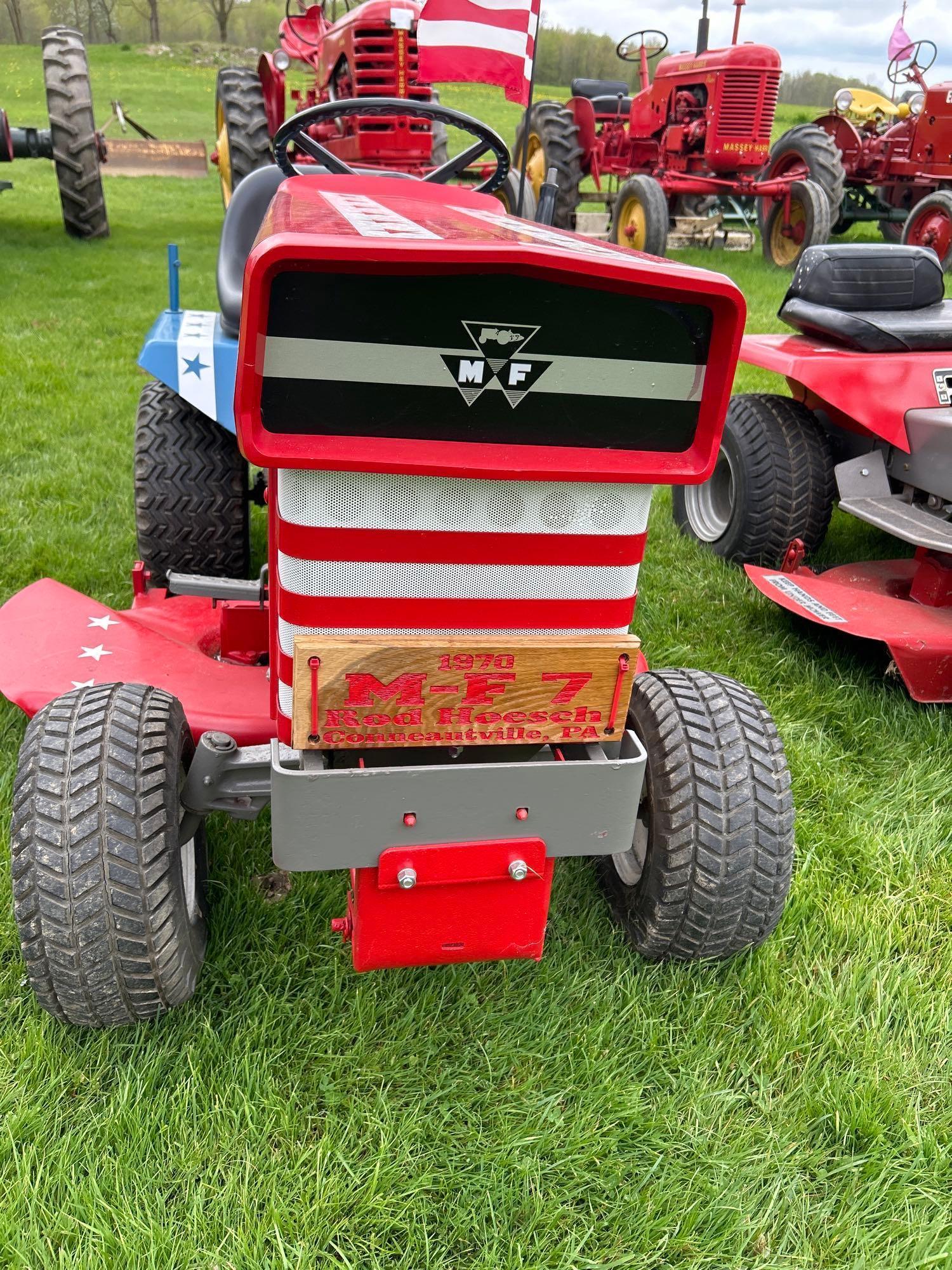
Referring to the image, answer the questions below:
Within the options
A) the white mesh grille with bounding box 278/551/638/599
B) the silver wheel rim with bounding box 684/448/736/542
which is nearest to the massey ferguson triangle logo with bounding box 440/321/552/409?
the white mesh grille with bounding box 278/551/638/599

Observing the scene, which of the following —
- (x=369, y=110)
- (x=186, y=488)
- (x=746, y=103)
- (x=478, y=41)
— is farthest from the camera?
(x=746, y=103)

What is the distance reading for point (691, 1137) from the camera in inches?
66.6

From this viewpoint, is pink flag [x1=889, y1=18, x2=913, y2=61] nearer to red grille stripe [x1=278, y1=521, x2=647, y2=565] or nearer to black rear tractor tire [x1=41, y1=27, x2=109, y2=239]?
black rear tractor tire [x1=41, y1=27, x2=109, y2=239]

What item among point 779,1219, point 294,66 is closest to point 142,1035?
point 779,1219

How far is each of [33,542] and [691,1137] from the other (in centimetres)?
290

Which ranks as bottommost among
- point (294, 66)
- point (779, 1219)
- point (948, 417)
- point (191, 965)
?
point (779, 1219)

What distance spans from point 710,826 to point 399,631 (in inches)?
27.9

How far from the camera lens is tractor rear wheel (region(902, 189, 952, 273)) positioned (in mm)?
8422

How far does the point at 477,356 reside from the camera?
4.32 ft

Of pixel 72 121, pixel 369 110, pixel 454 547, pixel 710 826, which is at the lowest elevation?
pixel 710 826

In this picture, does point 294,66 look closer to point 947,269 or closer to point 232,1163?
point 947,269

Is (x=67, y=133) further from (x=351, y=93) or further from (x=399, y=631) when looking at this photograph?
(x=399, y=631)

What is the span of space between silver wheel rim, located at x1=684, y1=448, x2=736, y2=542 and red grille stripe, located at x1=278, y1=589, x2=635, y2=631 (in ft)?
7.97

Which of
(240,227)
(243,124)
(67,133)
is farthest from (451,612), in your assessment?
(67,133)
